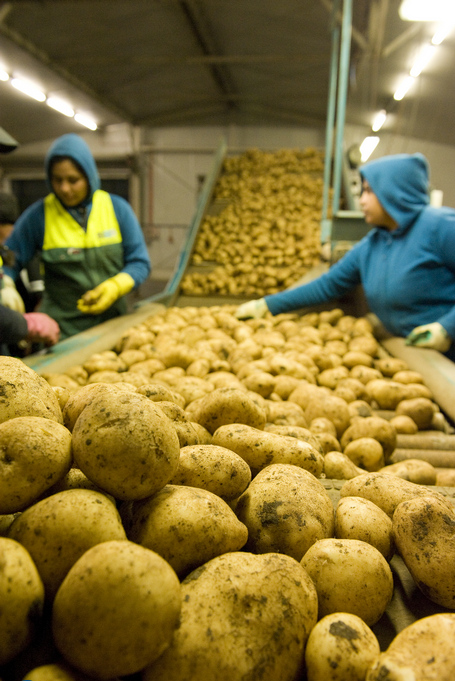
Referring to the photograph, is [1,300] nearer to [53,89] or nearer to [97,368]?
[97,368]

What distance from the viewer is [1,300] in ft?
10.2

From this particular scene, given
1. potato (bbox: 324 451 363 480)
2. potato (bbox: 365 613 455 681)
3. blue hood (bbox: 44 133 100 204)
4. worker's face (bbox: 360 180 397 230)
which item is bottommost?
potato (bbox: 324 451 363 480)

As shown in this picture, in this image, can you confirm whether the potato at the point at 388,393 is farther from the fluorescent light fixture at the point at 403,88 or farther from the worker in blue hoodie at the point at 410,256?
the fluorescent light fixture at the point at 403,88

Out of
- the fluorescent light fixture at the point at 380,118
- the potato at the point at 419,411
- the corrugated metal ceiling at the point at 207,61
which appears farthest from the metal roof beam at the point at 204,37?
the potato at the point at 419,411

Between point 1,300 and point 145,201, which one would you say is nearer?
point 1,300

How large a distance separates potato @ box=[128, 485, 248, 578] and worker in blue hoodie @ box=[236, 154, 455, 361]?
203 cm

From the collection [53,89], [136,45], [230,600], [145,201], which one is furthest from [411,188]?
[145,201]

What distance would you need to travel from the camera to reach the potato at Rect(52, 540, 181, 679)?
55 cm

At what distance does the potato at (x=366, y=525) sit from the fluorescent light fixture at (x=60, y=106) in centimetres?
1156

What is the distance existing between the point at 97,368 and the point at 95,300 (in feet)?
3.95

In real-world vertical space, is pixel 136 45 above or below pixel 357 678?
above

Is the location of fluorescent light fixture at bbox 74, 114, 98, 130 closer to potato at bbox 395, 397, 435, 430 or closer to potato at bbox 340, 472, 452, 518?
potato at bbox 395, 397, 435, 430

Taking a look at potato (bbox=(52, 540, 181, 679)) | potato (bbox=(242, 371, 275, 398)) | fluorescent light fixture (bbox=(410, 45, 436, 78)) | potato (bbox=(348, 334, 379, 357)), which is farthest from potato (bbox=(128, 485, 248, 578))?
fluorescent light fixture (bbox=(410, 45, 436, 78))

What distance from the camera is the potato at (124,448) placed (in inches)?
28.8
